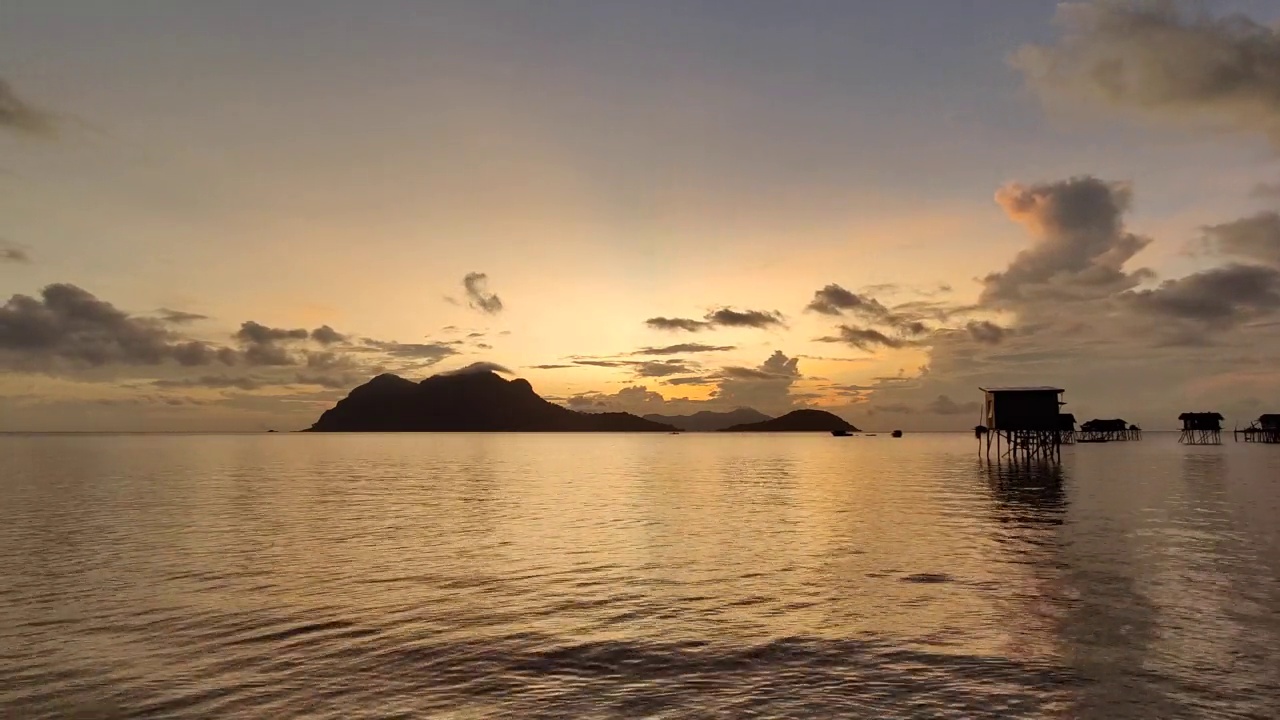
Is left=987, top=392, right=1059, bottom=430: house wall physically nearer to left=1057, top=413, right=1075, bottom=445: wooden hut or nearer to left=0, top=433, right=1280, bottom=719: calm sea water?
left=1057, top=413, right=1075, bottom=445: wooden hut

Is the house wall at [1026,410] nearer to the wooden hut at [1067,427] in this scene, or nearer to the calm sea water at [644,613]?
the wooden hut at [1067,427]

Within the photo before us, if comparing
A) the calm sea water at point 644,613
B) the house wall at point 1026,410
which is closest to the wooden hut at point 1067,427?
the house wall at point 1026,410

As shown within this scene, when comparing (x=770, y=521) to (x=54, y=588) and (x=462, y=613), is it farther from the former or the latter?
(x=54, y=588)

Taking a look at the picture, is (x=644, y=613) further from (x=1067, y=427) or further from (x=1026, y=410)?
(x=1067, y=427)

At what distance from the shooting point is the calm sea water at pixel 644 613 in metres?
14.8

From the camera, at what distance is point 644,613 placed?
2158 centimetres

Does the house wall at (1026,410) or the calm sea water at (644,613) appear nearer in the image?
the calm sea water at (644,613)

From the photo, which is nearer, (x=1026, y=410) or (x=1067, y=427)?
(x=1026, y=410)

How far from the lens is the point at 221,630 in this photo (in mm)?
19844

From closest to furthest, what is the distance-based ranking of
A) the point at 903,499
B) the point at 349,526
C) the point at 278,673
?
the point at 278,673
the point at 349,526
the point at 903,499

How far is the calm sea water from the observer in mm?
14836

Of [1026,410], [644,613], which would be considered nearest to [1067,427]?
[1026,410]

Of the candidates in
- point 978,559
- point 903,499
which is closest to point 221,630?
point 978,559

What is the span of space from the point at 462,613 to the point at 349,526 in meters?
22.4
